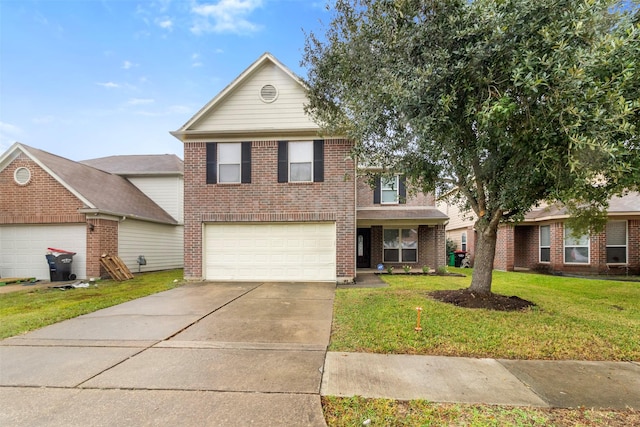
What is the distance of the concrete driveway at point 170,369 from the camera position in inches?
113

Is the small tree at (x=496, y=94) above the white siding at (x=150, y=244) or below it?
above

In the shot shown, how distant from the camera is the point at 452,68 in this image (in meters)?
5.00

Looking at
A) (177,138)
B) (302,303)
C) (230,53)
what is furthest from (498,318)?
(230,53)

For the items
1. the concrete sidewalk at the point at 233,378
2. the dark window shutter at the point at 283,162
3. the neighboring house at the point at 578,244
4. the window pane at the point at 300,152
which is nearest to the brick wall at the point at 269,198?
the dark window shutter at the point at 283,162

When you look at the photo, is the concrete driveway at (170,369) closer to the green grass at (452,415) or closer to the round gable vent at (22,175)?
the green grass at (452,415)

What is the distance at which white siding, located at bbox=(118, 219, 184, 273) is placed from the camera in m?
13.4

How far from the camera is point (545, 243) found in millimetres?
15227

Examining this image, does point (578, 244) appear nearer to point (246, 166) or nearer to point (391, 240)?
point (391, 240)

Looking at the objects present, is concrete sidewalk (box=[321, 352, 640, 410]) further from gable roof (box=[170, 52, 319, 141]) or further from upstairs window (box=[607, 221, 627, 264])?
upstairs window (box=[607, 221, 627, 264])

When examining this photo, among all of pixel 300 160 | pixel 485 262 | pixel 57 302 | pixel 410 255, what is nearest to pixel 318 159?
pixel 300 160

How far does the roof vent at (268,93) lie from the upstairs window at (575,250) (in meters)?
13.6

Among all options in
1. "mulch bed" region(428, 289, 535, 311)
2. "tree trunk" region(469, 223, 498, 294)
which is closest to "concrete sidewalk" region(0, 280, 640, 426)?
"mulch bed" region(428, 289, 535, 311)

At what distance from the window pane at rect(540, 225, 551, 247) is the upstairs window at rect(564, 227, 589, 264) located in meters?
0.84

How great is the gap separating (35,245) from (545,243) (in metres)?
22.3
